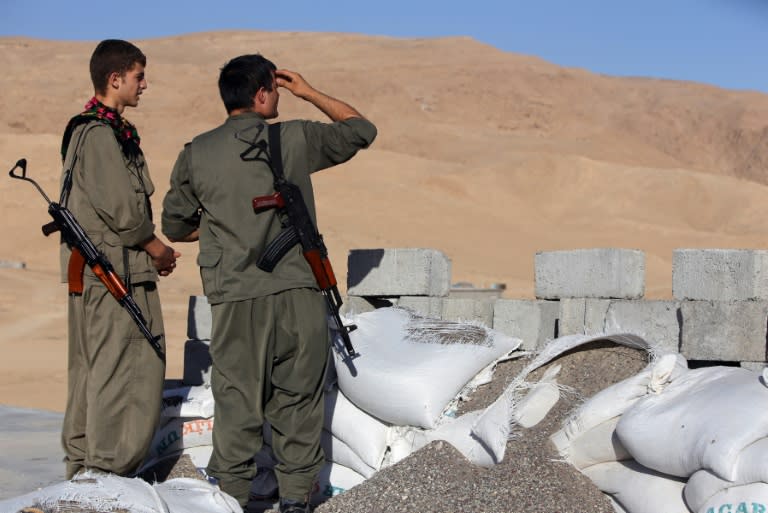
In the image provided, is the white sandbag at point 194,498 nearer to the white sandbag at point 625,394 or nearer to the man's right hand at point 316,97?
the white sandbag at point 625,394

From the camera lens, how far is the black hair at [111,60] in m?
4.11

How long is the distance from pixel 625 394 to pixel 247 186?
1.57 metres

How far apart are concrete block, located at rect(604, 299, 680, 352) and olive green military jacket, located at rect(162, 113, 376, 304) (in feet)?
5.85

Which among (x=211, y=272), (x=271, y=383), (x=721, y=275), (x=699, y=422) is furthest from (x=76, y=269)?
(x=721, y=275)

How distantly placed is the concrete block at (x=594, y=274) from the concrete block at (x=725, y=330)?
0.55 metres

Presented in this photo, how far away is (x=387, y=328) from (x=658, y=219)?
80.4 feet

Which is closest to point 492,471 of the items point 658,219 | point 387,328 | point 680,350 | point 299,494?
point 299,494

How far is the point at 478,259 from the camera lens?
70.1ft

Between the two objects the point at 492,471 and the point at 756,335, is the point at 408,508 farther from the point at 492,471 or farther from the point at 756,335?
the point at 756,335

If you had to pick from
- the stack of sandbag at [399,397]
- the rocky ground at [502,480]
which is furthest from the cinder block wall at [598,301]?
the stack of sandbag at [399,397]

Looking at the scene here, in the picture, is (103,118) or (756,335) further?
(756,335)

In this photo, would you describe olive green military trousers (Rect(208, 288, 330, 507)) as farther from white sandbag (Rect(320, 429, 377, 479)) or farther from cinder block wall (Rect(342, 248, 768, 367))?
cinder block wall (Rect(342, 248, 768, 367))

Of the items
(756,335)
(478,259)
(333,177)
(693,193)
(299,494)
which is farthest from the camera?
(693,193)

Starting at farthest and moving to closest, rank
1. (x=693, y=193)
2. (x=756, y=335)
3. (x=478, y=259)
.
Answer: (x=693, y=193), (x=478, y=259), (x=756, y=335)
